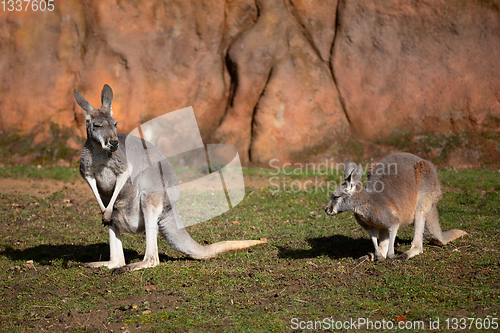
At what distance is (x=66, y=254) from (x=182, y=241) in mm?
1339

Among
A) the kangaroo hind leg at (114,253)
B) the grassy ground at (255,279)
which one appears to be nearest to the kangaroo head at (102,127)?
the kangaroo hind leg at (114,253)

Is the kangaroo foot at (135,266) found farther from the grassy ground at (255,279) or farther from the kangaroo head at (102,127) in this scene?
the kangaroo head at (102,127)

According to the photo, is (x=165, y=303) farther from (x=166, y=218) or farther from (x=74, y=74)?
(x=74, y=74)

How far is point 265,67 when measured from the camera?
399 inches

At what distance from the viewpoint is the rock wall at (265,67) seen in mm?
9656

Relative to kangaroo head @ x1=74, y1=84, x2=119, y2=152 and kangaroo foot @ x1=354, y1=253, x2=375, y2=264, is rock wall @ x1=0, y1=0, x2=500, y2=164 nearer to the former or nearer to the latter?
kangaroo foot @ x1=354, y1=253, x2=375, y2=264

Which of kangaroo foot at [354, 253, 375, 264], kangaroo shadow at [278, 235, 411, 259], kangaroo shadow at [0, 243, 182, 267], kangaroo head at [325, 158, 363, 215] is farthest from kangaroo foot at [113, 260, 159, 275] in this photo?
kangaroo foot at [354, 253, 375, 264]

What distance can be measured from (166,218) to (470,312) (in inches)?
104

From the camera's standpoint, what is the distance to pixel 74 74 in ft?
33.2

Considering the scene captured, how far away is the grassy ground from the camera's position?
3.51 meters

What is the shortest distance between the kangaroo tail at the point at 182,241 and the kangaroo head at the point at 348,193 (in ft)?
3.86

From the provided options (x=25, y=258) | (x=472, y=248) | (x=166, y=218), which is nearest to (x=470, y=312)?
(x=472, y=248)

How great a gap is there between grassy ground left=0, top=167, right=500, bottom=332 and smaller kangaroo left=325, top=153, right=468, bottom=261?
18cm

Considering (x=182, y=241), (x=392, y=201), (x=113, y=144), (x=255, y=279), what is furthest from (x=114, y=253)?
(x=392, y=201)
